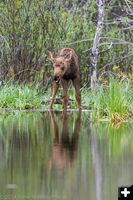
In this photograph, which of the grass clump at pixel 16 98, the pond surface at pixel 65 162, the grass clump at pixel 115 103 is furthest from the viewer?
the grass clump at pixel 16 98

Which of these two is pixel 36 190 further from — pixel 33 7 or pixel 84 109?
pixel 33 7

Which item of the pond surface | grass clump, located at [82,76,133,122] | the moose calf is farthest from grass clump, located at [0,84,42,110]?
the pond surface

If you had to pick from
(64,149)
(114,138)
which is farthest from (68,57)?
(64,149)

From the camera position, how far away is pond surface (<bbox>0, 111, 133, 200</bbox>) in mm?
3224

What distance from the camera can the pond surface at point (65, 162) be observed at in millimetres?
3224

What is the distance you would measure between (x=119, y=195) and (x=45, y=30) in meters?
12.9

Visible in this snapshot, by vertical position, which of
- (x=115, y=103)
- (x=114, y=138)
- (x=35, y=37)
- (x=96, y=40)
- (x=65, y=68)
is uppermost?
(x=35, y=37)

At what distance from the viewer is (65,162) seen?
4.52 metres

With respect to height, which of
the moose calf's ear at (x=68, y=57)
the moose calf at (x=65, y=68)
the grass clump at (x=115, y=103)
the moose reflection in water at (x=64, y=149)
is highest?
the moose calf's ear at (x=68, y=57)

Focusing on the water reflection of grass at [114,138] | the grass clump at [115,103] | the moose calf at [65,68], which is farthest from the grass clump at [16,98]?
the water reflection of grass at [114,138]

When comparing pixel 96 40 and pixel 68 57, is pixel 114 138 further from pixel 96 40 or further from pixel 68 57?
pixel 96 40

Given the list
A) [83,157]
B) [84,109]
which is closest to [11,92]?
[84,109]

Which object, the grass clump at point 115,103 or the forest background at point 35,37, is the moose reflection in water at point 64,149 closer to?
the grass clump at point 115,103

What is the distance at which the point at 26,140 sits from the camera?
20.8 feet
